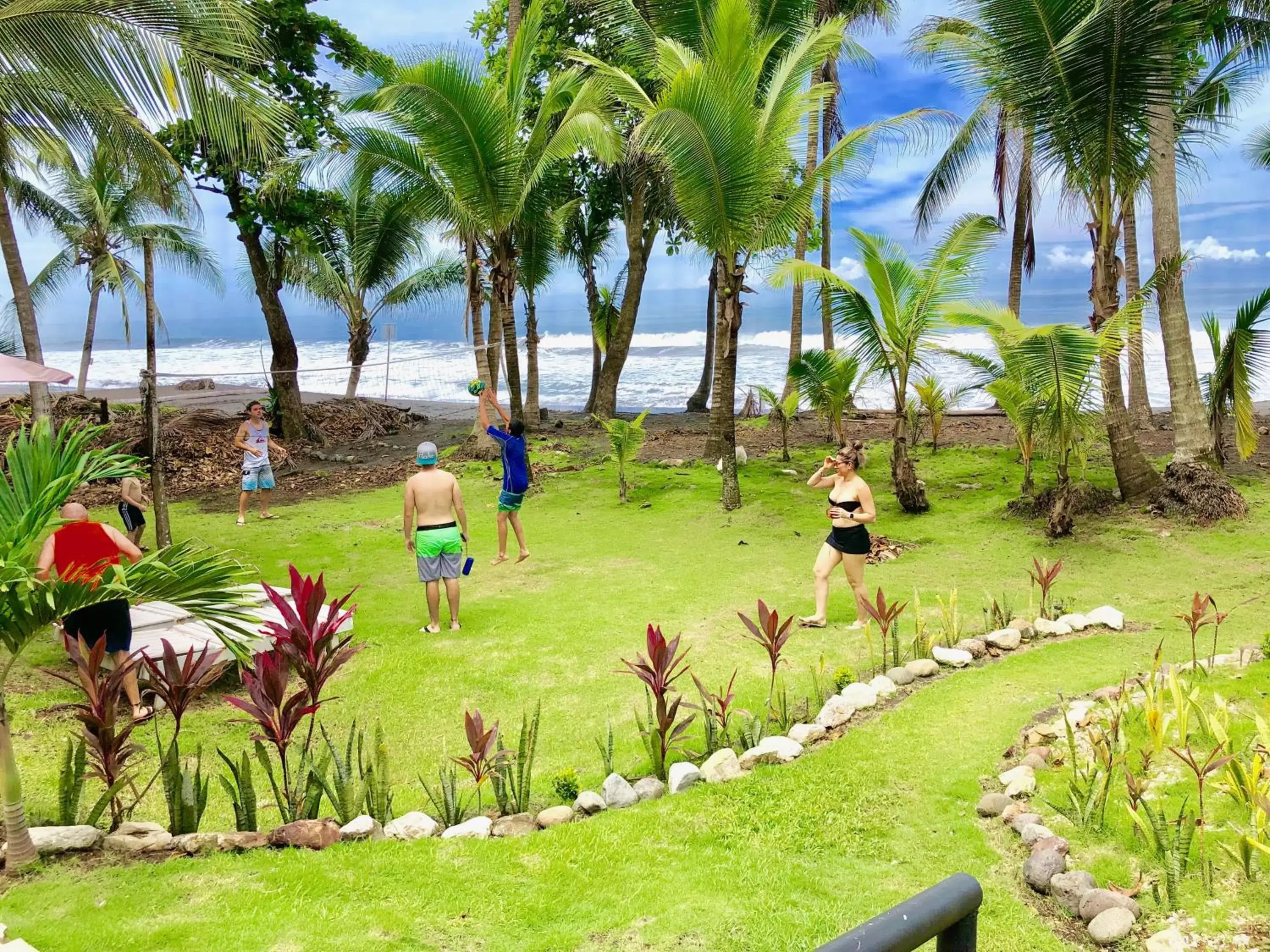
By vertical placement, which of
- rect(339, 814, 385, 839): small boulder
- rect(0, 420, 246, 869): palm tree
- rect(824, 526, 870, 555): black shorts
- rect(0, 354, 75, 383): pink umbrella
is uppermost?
rect(0, 354, 75, 383): pink umbrella

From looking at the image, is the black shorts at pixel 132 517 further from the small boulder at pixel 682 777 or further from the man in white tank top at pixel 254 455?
the small boulder at pixel 682 777

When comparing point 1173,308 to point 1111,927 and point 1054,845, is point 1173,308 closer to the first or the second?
point 1054,845

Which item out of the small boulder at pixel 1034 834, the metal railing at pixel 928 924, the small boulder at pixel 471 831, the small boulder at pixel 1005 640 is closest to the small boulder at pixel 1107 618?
the small boulder at pixel 1005 640

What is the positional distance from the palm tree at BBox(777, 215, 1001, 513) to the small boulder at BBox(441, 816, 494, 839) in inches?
308

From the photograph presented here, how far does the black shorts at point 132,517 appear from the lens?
30.5 ft

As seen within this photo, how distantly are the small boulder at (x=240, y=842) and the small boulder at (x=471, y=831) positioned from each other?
0.76 m

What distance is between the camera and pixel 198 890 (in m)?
3.47

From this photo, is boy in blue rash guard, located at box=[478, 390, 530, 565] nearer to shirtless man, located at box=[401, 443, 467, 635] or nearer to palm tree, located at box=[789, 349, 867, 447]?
shirtless man, located at box=[401, 443, 467, 635]

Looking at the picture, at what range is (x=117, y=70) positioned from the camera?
7203 mm

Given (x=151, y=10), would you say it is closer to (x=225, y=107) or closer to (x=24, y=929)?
(x=225, y=107)

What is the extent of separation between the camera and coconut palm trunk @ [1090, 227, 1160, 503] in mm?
10172

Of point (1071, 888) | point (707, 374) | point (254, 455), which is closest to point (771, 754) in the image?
point (1071, 888)

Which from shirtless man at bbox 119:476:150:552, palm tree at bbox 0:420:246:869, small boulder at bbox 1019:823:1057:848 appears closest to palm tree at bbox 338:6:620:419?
shirtless man at bbox 119:476:150:552

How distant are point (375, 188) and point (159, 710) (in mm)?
12749
